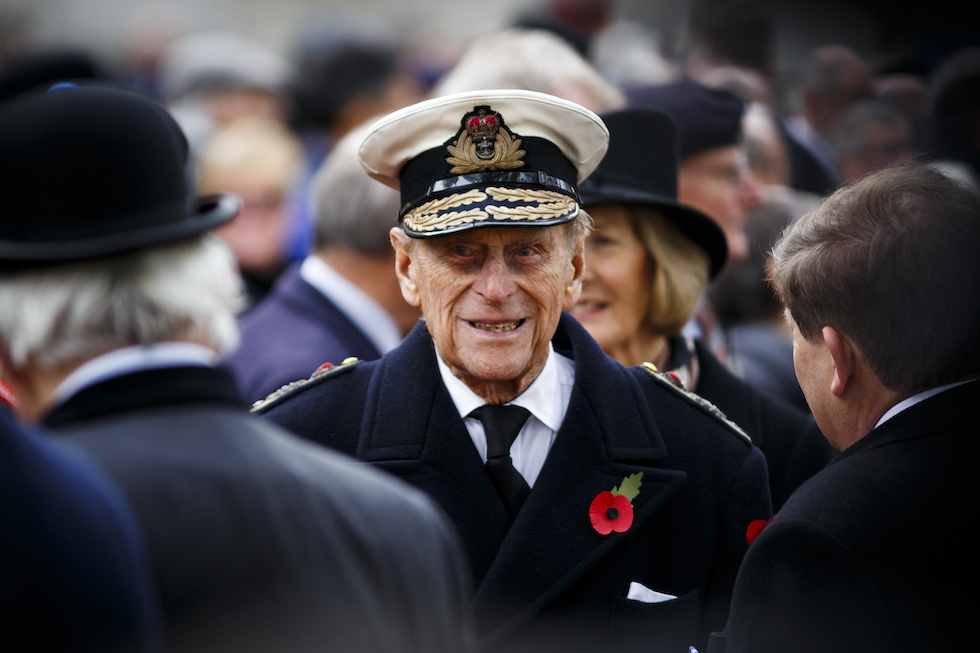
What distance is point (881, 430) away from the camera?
8.29 ft

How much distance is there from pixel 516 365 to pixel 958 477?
1195 mm

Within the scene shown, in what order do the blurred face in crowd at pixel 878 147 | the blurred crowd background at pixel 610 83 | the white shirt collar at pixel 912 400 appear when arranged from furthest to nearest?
the blurred face in crowd at pixel 878 147 → the blurred crowd background at pixel 610 83 → the white shirt collar at pixel 912 400

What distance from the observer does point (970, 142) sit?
24.8 ft

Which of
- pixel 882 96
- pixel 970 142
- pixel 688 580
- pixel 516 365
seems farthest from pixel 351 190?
pixel 882 96

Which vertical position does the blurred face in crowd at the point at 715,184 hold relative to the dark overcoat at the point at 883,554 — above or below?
above

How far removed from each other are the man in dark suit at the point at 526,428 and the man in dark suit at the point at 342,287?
142cm

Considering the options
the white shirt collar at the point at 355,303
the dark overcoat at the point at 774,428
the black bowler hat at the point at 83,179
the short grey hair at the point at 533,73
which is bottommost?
the dark overcoat at the point at 774,428

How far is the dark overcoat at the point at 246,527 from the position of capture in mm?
1732

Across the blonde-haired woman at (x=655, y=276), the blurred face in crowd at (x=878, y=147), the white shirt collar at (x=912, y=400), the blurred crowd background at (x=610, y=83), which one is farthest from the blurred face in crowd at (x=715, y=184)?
the blurred face in crowd at (x=878, y=147)

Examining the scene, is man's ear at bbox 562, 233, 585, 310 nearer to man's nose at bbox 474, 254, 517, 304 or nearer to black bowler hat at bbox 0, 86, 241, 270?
man's nose at bbox 474, 254, 517, 304

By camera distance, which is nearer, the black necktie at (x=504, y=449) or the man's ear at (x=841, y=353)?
the man's ear at (x=841, y=353)

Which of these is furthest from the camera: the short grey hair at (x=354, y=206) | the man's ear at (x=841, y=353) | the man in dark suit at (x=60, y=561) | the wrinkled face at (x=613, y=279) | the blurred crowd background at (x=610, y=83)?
the blurred crowd background at (x=610, y=83)

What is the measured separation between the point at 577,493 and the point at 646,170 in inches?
58.0

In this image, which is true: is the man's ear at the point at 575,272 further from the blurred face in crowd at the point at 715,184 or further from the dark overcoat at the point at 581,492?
the blurred face in crowd at the point at 715,184
